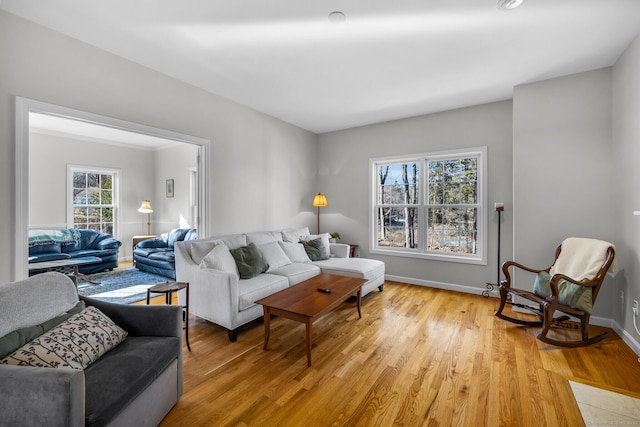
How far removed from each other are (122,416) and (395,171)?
14.9 feet

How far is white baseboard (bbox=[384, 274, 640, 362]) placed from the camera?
2.55 metres

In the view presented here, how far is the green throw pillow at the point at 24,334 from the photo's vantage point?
1.27 meters

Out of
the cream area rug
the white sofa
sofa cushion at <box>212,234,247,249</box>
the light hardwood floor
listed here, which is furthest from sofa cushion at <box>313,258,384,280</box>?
the cream area rug

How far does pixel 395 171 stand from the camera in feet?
16.0

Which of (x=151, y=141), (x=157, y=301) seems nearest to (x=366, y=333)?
(x=157, y=301)

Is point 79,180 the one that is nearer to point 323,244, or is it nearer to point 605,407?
point 323,244

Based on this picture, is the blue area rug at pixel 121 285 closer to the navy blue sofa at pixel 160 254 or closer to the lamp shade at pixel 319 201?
the navy blue sofa at pixel 160 254

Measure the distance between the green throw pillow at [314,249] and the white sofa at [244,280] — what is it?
0.11 m

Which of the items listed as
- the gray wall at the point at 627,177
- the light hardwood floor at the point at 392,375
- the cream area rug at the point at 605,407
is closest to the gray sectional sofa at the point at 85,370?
the light hardwood floor at the point at 392,375

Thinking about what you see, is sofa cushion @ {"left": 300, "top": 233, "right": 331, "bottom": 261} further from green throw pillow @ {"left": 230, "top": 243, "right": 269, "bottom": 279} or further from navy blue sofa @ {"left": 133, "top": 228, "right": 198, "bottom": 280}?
navy blue sofa @ {"left": 133, "top": 228, "right": 198, "bottom": 280}

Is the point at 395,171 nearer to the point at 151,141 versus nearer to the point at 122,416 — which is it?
the point at 122,416

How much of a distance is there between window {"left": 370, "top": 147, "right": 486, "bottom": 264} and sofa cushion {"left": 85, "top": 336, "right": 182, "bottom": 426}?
12.5 feet

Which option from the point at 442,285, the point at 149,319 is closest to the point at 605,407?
the point at 442,285

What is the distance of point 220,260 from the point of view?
296 cm
